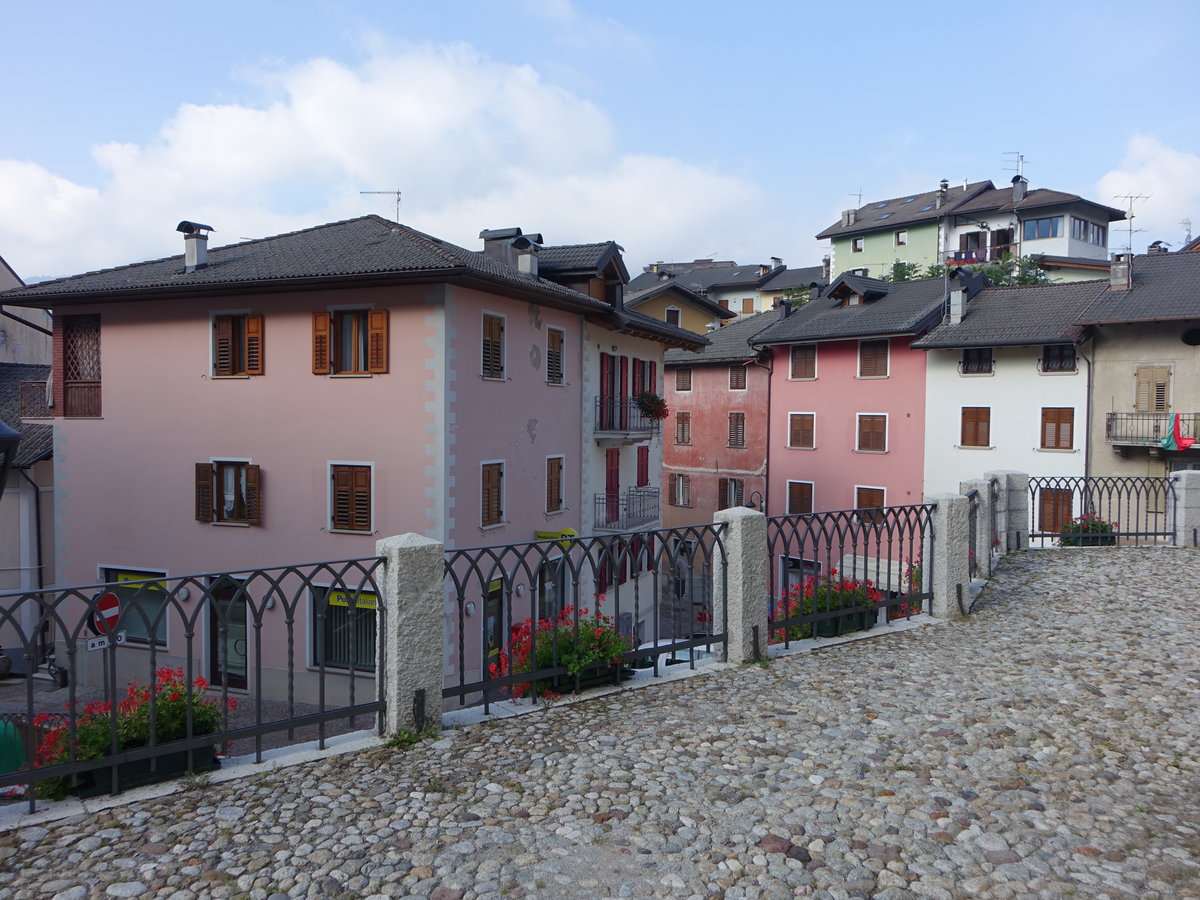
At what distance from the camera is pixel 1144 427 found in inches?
1124

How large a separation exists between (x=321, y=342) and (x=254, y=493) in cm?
393

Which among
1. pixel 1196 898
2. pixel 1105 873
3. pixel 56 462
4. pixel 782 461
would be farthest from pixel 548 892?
pixel 782 461

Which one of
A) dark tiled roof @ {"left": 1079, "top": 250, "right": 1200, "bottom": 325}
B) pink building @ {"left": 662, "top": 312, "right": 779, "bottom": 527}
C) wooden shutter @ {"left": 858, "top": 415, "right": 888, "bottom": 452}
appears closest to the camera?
dark tiled roof @ {"left": 1079, "top": 250, "right": 1200, "bottom": 325}

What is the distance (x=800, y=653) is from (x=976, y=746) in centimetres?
247

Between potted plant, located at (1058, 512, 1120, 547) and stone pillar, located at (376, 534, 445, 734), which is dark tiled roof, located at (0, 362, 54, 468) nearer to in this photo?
stone pillar, located at (376, 534, 445, 734)

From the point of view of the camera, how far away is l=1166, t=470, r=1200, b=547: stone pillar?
1532 cm

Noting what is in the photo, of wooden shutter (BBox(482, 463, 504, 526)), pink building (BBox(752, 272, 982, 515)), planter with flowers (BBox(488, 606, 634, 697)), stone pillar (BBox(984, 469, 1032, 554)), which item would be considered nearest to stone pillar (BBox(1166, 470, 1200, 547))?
stone pillar (BBox(984, 469, 1032, 554))

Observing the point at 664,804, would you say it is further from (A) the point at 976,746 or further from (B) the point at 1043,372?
(B) the point at 1043,372

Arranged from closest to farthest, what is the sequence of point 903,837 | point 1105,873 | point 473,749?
→ point 1105,873 < point 903,837 < point 473,749

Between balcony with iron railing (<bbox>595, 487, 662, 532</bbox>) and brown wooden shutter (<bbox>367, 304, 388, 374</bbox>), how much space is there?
8910mm

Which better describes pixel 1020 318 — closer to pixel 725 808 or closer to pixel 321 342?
pixel 321 342

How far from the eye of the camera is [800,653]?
8.40m

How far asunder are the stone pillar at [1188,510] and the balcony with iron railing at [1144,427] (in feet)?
47.0

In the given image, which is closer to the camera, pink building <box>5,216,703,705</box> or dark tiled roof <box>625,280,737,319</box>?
pink building <box>5,216,703,705</box>
